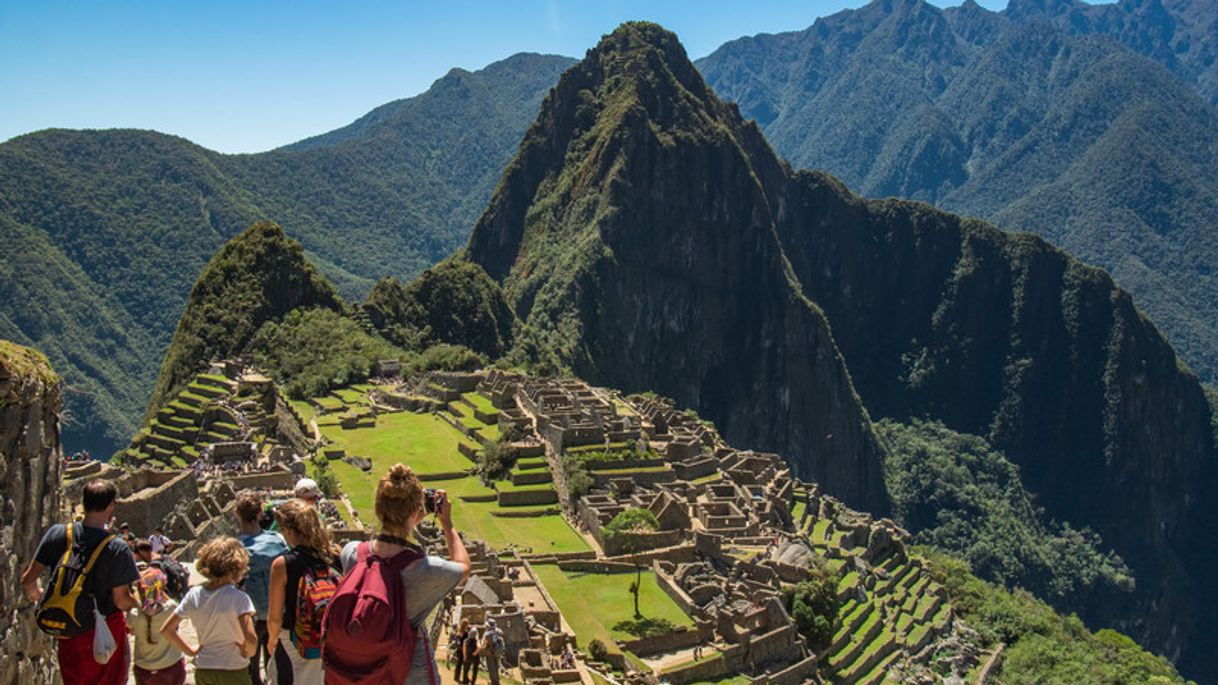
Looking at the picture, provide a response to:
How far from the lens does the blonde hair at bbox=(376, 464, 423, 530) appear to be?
27.9ft

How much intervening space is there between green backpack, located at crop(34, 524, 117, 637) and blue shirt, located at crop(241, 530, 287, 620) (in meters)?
1.23

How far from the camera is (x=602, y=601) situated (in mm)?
36375

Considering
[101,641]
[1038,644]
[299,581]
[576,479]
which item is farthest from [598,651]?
[1038,644]

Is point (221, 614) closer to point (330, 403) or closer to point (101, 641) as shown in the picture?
point (101, 641)

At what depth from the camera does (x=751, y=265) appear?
6939 inches

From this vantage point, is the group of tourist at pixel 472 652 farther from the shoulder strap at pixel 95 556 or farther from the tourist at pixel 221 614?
the shoulder strap at pixel 95 556

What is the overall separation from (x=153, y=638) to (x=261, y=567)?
4.08ft

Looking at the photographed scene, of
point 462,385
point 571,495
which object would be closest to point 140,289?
point 462,385

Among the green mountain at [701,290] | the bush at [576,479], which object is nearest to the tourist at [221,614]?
the bush at [576,479]

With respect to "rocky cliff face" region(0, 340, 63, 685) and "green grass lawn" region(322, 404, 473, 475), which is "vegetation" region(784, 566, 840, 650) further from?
"rocky cliff face" region(0, 340, 63, 685)

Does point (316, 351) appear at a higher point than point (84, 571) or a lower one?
lower

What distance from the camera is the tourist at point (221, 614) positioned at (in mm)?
9391

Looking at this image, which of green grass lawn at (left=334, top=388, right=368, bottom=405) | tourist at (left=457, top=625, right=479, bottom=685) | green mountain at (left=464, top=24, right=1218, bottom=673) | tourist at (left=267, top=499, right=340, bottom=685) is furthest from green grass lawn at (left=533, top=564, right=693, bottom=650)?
green mountain at (left=464, top=24, right=1218, bottom=673)

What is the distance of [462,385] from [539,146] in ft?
367
